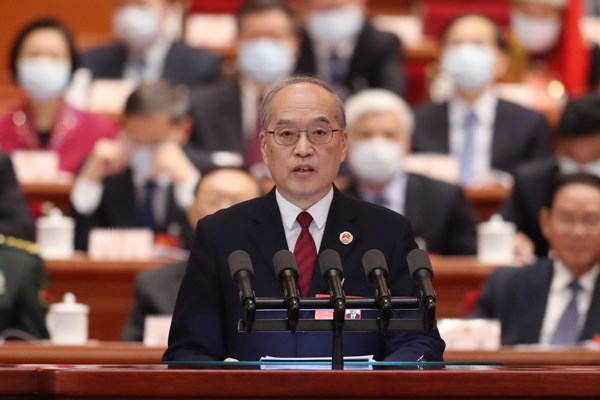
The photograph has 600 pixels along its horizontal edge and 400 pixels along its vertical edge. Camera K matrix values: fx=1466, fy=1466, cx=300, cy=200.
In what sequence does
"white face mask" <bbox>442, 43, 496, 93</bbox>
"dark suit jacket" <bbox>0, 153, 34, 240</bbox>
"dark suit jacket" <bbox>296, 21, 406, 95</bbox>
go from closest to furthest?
1. "dark suit jacket" <bbox>0, 153, 34, 240</bbox>
2. "white face mask" <bbox>442, 43, 496, 93</bbox>
3. "dark suit jacket" <bbox>296, 21, 406, 95</bbox>

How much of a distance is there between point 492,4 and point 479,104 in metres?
1.69

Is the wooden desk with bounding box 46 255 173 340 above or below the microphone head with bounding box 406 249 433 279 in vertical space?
above

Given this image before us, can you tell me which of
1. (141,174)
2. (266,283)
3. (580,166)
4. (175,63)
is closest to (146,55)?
(175,63)

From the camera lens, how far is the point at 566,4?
742cm

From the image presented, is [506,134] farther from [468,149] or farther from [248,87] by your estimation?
[248,87]

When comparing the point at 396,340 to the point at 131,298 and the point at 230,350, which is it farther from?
the point at 131,298

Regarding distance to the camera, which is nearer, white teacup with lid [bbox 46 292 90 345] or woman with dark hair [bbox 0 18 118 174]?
white teacup with lid [bbox 46 292 90 345]

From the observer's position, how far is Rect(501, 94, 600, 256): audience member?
576 cm

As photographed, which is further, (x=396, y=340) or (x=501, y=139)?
(x=501, y=139)

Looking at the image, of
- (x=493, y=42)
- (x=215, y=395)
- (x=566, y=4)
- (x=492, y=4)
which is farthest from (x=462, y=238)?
(x=215, y=395)

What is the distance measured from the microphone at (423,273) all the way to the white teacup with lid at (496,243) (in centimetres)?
277

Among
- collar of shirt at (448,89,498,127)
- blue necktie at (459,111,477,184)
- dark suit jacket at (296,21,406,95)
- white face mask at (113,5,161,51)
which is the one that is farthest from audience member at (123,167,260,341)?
white face mask at (113,5,161,51)

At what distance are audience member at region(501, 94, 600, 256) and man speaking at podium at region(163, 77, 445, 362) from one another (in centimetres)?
296

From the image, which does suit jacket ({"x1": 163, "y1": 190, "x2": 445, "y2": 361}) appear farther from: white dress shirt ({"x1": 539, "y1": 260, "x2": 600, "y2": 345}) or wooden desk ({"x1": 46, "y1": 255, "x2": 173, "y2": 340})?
wooden desk ({"x1": 46, "y1": 255, "x2": 173, "y2": 340})
